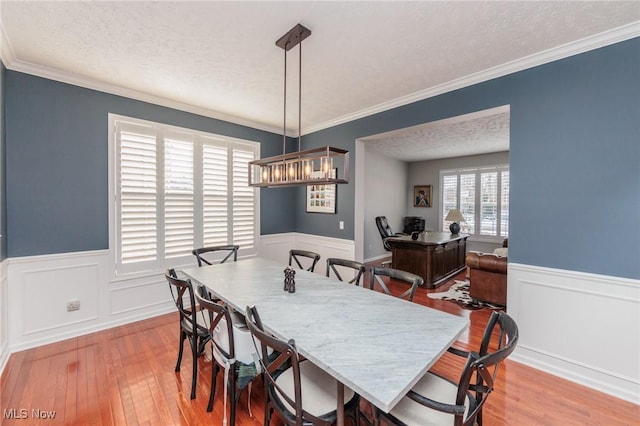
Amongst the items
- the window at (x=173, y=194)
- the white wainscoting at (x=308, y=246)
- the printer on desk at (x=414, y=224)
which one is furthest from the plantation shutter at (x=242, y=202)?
the printer on desk at (x=414, y=224)

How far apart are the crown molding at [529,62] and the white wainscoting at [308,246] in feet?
6.82

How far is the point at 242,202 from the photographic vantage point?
4.41 meters

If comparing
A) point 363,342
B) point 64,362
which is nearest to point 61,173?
point 64,362

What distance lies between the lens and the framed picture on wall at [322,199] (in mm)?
4491

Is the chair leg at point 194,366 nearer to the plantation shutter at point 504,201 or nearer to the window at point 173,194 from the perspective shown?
the window at point 173,194

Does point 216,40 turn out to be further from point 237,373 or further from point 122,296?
point 122,296

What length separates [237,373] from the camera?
1.79 metres

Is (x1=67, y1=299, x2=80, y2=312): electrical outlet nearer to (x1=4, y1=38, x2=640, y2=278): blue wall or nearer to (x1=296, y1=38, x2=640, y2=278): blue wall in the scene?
(x1=4, y1=38, x2=640, y2=278): blue wall

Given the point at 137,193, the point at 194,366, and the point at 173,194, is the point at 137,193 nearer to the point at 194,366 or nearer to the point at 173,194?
the point at 173,194

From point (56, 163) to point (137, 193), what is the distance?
0.77 meters

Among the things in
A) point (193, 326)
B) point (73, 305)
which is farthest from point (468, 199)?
point (73, 305)

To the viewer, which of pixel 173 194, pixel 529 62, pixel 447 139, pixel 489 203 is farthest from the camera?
pixel 489 203

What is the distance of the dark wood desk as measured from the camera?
15.2 feet

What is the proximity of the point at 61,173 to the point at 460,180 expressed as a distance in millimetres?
7981
